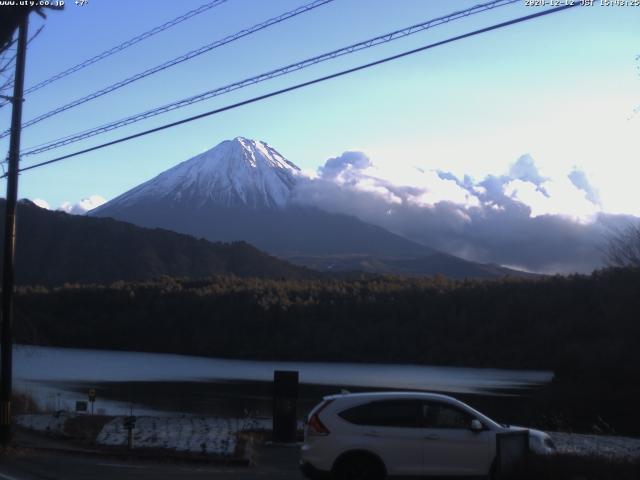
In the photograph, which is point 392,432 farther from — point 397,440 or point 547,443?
point 547,443

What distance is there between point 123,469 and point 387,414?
5.61 meters

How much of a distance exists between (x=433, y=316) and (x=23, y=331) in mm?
64842

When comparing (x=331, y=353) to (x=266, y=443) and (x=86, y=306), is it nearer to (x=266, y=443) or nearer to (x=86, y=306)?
(x=86, y=306)

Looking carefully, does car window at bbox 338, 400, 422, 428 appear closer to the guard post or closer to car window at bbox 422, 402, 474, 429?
car window at bbox 422, 402, 474, 429

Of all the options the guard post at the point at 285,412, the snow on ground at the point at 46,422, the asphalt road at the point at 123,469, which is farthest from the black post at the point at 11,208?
the guard post at the point at 285,412

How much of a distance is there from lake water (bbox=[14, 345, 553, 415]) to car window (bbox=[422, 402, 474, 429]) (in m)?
20.7

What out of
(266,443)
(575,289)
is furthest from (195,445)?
(575,289)

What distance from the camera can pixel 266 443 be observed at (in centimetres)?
1900

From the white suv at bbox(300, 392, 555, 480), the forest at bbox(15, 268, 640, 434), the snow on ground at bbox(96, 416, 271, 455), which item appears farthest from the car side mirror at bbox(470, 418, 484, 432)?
the forest at bbox(15, 268, 640, 434)

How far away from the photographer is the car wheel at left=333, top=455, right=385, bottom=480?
38.4ft

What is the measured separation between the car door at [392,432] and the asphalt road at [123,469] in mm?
2850

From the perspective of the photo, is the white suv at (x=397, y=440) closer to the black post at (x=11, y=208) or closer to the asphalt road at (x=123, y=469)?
the asphalt road at (x=123, y=469)

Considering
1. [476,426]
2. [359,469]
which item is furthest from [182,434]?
[476,426]

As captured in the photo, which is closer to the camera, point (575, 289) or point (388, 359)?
point (575, 289)
